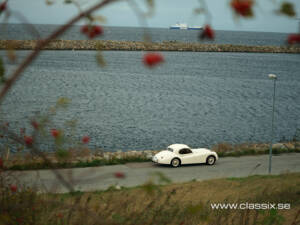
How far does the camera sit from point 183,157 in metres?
24.0

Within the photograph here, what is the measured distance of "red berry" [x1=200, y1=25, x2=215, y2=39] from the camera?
59.8 inches

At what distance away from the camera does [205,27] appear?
1.56 m

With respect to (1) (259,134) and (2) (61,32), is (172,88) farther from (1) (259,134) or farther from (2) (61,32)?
(2) (61,32)

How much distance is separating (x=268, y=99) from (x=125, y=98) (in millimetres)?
20347

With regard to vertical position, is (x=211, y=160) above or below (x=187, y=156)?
below

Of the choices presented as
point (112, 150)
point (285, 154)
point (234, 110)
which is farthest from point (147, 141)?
point (234, 110)

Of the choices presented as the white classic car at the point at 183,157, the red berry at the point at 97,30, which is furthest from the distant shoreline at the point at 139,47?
the red berry at the point at 97,30

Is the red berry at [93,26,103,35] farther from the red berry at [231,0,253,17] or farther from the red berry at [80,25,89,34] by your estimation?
the red berry at [231,0,253,17]

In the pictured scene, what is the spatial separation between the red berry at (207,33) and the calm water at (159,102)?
1607 cm

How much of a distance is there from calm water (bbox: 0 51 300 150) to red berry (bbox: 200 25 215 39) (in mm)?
16070

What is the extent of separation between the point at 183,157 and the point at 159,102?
27675 mm

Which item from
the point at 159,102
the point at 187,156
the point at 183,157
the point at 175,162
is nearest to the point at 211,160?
the point at 187,156

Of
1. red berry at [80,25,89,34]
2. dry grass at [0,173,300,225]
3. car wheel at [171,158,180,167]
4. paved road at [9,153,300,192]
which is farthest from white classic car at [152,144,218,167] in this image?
red berry at [80,25,89,34]

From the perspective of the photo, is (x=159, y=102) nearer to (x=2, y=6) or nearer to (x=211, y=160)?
(x=211, y=160)
